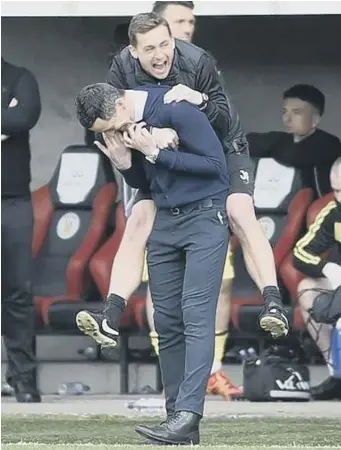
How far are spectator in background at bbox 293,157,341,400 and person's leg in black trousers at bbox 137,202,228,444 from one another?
8.36 feet

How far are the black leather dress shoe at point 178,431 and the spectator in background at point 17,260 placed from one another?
117 inches

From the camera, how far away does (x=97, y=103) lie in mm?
6426

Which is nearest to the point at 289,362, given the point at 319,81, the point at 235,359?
the point at 235,359

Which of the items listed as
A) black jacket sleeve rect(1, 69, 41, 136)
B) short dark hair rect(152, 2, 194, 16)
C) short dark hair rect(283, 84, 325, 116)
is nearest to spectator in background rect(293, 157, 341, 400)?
short dark hair rect(283, 84, 325, 116)

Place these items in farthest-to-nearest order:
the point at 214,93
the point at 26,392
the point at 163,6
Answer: the point at 26,392 → the point at 163,6 → the point at 214,93

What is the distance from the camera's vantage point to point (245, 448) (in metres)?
6.16

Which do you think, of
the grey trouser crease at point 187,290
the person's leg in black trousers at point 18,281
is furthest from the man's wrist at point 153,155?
the person's leg in black trousers at point 18,281

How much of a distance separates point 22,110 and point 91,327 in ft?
9.09

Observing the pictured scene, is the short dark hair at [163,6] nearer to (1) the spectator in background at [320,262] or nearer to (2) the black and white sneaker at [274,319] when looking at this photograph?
(1) the spectator in background at [320,262]

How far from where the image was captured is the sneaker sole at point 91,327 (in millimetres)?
6594

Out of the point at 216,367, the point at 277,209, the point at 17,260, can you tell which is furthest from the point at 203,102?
the point at 277,209

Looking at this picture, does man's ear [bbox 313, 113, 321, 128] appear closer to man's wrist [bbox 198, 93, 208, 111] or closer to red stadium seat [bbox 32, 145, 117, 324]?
red stadium seat [bbox 32, 145, 117, 324]

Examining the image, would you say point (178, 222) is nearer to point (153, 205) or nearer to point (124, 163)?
point (153, 205)

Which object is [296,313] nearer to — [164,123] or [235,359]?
[235,359]
